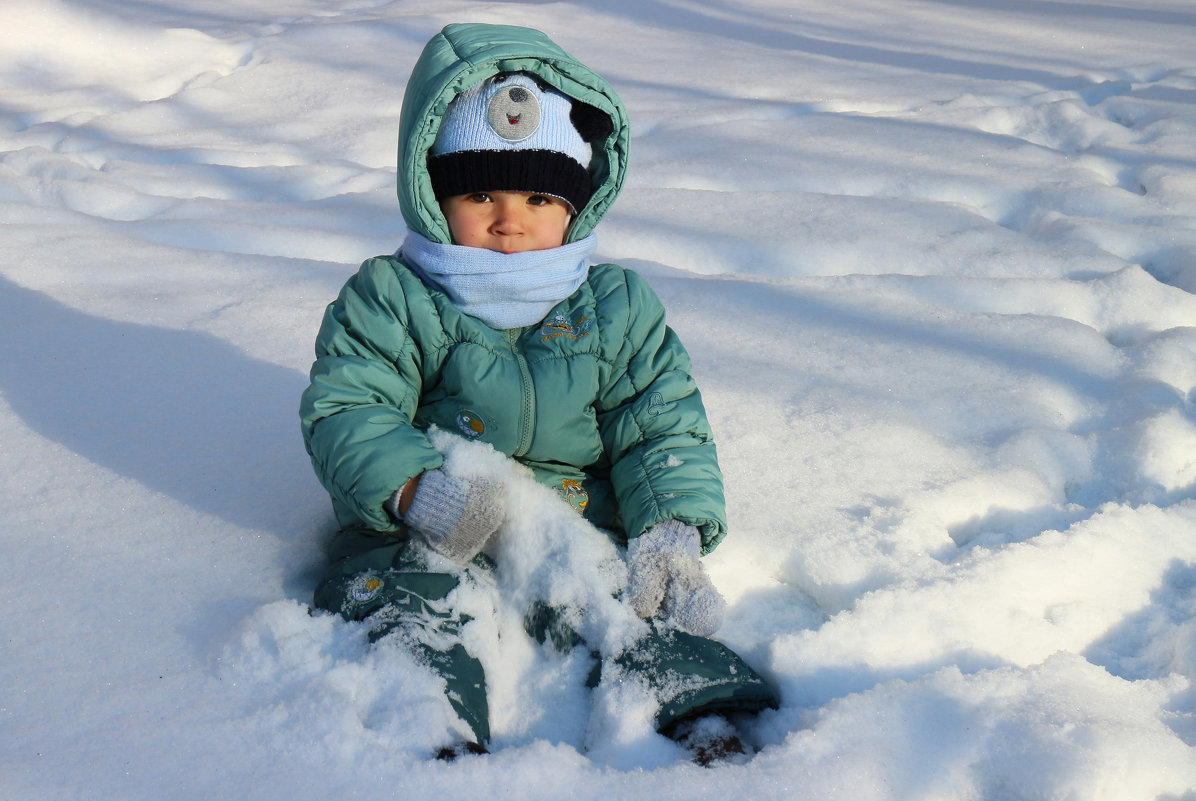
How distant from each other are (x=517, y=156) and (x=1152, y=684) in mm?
1171

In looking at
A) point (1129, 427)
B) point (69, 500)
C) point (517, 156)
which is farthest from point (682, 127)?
point (69, 500)

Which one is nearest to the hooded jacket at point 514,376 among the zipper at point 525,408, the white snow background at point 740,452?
the zipper at point 525,408

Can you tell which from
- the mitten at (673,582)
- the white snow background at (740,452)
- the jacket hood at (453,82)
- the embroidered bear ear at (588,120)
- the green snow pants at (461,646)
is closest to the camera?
the white snow background at (740,452)

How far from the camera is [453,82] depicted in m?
1.54

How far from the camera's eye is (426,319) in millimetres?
1579

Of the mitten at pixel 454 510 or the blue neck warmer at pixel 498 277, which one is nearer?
the mitten at pixel 454 510

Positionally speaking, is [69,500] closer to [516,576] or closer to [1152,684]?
[516,576]

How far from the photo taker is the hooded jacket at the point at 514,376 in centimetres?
152

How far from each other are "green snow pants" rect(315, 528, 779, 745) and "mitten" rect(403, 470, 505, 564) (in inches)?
2.1

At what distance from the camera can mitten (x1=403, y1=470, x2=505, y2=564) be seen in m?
1.46

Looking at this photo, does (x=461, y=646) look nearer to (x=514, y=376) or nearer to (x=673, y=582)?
(x=673, y=582)

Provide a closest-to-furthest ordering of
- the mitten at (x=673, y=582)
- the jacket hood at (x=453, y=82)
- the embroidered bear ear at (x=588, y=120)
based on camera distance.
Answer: the mitten at (x=673, y=582) < the jacket hood at (x=453, y=82) < the embroidered bear ear at (x=588, y=120)

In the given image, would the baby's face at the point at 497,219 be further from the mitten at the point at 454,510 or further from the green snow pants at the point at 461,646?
the green snow pants at the point at 461,646

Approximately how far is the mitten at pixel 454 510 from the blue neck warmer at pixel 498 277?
0.96ft
